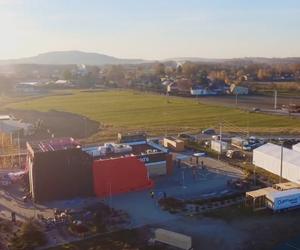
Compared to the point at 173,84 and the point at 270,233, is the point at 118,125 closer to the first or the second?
the point at 270,233

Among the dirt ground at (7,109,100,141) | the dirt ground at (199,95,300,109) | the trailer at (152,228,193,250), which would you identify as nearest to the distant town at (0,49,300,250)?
the trailer at (152,228,193,250)

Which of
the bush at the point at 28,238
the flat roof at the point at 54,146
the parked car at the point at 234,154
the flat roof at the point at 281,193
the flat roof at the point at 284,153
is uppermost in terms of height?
the flat roof at the point at 54,146

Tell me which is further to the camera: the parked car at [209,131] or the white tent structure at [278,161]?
the parked car at [209,131]

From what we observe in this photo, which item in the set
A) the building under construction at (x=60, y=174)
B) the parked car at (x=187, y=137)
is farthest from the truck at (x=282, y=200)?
the parked car at (x=187, y=137)

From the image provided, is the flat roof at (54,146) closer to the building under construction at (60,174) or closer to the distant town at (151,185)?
the distant town at (151,185)

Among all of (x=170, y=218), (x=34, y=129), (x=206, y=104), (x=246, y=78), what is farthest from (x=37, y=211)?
(x=246, y=78)

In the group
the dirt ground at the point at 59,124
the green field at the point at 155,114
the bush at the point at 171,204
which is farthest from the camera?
the green field at the point at 155,114

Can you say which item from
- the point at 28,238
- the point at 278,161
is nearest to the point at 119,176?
the point at 28,238

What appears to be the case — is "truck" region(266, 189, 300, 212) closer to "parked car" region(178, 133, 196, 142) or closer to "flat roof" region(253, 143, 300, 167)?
"flat roof" region(253, 143, 300, 167)
